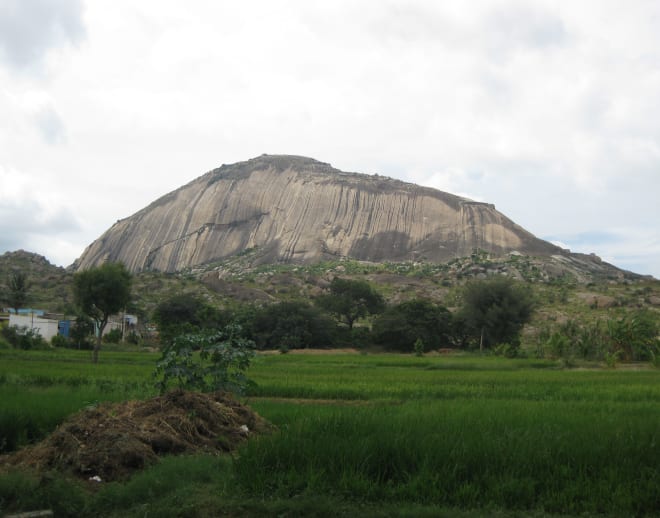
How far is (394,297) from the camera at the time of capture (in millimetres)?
63406

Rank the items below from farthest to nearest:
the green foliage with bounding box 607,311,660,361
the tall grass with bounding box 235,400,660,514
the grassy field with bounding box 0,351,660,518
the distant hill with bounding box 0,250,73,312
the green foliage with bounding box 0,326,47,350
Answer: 1. the distant hill with bounding box 0,250,73,312
2. the green foliage with bounding box 0,326,47,350
3. the green foliage with bounding box 607,311,660,361
4. the tall grass with bounding box 235,400,660,514
5. the grassy field with bounding box 0,351,660,518

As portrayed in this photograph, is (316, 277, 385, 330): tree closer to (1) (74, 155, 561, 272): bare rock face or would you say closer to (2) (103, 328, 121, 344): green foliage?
(2) (103, 328, 121, 344): green foliage

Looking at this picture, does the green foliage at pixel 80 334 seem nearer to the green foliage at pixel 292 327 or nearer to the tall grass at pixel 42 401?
the green foliage at pixel 292 327

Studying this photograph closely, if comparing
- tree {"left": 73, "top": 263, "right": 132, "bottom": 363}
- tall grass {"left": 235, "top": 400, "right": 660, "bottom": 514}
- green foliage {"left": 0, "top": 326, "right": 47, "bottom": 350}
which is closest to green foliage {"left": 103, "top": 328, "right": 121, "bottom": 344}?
green foliage {"left": 0, "top": 326, "right": 47, "bottom": 350}

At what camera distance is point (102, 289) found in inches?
1126

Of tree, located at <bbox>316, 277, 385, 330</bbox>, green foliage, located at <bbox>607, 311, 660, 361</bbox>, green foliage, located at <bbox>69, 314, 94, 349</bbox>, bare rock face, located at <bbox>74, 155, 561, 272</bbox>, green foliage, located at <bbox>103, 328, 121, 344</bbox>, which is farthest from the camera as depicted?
bare rock face, located at <bbox>74, 155, 561, 272</bbox>

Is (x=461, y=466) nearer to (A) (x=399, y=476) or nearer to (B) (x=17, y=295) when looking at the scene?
(A) (x=399, y=476)

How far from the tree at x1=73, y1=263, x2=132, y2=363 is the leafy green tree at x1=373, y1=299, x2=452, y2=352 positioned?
21.6 m

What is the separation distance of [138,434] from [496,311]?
3629 centimetres

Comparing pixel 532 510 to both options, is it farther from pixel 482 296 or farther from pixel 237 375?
pixel 482 296

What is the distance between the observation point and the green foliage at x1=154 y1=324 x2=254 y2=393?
9477 millimetres

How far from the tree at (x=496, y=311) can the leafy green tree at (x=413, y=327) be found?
2591mm

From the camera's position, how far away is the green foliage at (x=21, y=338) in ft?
115

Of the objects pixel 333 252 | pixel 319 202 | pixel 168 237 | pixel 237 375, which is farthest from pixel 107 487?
pixel 168 237
